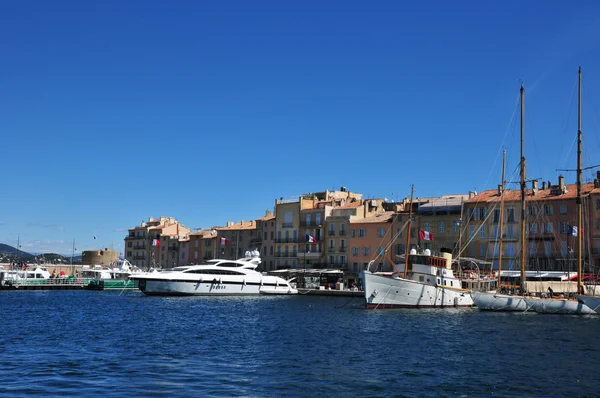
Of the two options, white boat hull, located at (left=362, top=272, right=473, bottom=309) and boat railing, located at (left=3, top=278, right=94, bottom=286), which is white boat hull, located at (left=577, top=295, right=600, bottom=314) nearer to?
white boat hull, located at (left=362, top=272, right=473, bottom=309)

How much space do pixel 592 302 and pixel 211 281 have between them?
44170 millimetres

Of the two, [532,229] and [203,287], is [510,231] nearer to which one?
[532,229]

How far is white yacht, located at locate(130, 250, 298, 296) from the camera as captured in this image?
278 ft

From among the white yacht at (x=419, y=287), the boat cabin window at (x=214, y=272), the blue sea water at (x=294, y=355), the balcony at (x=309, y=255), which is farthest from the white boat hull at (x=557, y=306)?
the balcony at (x=309, y=255)

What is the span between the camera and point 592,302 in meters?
60.2

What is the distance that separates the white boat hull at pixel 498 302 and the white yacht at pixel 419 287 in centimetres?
309

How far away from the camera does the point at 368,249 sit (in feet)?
333

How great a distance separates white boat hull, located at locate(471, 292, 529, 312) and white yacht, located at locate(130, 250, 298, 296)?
108 feet

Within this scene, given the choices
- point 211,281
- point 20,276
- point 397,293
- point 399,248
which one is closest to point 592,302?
point 397,293

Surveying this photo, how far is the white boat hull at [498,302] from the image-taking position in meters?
64.2

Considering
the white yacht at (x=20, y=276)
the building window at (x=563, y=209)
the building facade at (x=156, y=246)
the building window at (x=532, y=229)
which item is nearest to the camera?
the building window at (x=563, y=209)

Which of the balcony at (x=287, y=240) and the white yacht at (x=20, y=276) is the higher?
the balcony at (x=287, y=240)

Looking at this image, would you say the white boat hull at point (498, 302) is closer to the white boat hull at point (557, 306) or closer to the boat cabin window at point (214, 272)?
A: the white boat hull at point (557, 306)

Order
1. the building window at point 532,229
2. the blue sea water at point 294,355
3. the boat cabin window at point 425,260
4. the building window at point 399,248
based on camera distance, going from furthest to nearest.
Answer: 1. the building window at point 399,248
2. the building window at point 532,229
3. the boat cabin window at point 425,260
4. the blue sea water at point 294,355
